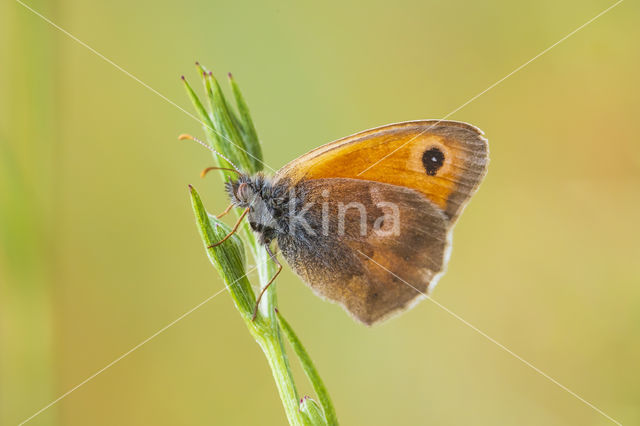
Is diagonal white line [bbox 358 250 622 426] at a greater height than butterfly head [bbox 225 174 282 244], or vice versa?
butterfly head [bbox 225 174 282 244]

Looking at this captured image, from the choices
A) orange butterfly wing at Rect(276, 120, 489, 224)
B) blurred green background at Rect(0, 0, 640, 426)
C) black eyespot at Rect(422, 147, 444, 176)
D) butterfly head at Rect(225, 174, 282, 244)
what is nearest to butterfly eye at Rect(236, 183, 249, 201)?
butterfly head at Rect(225, 174, 282, 244)

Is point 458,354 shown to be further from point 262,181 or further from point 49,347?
point 49,347

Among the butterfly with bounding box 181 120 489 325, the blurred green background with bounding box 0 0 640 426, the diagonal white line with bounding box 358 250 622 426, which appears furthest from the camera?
the blurred green background with bounding box 0 0 640 426

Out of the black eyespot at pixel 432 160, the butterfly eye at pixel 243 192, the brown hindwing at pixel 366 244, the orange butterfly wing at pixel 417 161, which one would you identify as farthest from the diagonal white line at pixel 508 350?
the butterfly eye at pixel 243 192

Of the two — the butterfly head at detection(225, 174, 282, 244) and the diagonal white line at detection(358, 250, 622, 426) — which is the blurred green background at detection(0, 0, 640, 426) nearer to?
the diagonal white line at detection(358, 250, 622, 426)

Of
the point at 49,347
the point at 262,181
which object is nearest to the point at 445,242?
the point at 262,181

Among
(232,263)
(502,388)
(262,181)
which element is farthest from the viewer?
(502,388)

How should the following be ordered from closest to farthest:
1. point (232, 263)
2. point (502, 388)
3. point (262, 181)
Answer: point (232, 263), point (262, 181), point (502, 388)

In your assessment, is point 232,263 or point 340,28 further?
point 340,28
